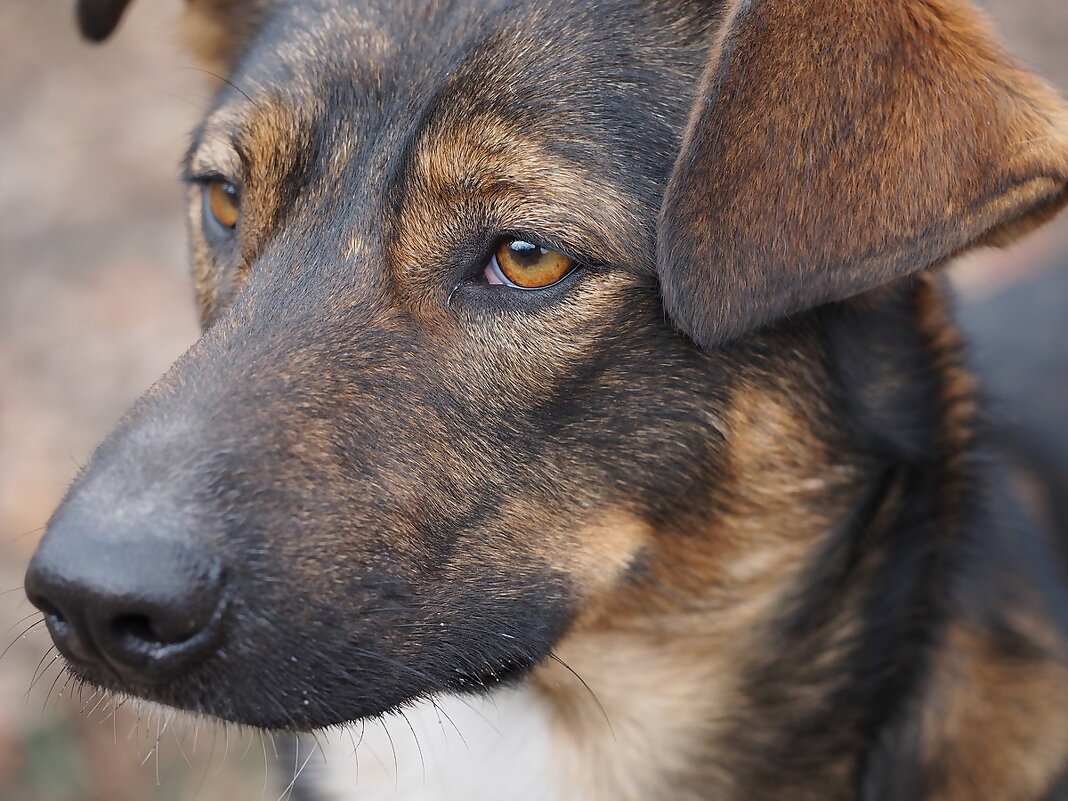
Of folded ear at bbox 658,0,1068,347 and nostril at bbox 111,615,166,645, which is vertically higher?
folded ear at bbox 658,0,1068,347

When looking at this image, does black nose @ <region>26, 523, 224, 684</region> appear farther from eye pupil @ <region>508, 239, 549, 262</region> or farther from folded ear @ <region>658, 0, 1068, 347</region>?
folded ear @ <region>658, 0, 1068, 347</region>

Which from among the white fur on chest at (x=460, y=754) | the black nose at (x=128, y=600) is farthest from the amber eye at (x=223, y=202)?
the white fur on chest at (x=460, y=754)

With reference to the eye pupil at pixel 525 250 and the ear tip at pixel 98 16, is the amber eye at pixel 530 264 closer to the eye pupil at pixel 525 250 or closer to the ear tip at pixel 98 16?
the eye pupil at pixel 525 250

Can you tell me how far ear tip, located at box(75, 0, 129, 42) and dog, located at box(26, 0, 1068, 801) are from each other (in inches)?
23.7

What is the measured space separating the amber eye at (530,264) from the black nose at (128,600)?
0.84 metres

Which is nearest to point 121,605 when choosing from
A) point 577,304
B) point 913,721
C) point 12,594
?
point 577,304

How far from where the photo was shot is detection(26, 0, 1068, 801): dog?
7.27 ft

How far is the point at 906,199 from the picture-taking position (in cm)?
221

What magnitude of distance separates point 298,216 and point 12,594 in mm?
2780

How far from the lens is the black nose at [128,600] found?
200 centimetres

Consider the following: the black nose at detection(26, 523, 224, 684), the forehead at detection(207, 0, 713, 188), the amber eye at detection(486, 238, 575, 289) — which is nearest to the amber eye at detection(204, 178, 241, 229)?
the forehead at detection(207, 0, 713, 188)

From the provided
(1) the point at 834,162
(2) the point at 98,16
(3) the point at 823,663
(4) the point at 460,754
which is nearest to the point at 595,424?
(1) the point at 834,162

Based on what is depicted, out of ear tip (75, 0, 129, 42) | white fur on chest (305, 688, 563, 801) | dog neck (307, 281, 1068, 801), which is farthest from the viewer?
ear tip (75, 0, 129, 42)

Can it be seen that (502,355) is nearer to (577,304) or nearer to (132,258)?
(577,304)
